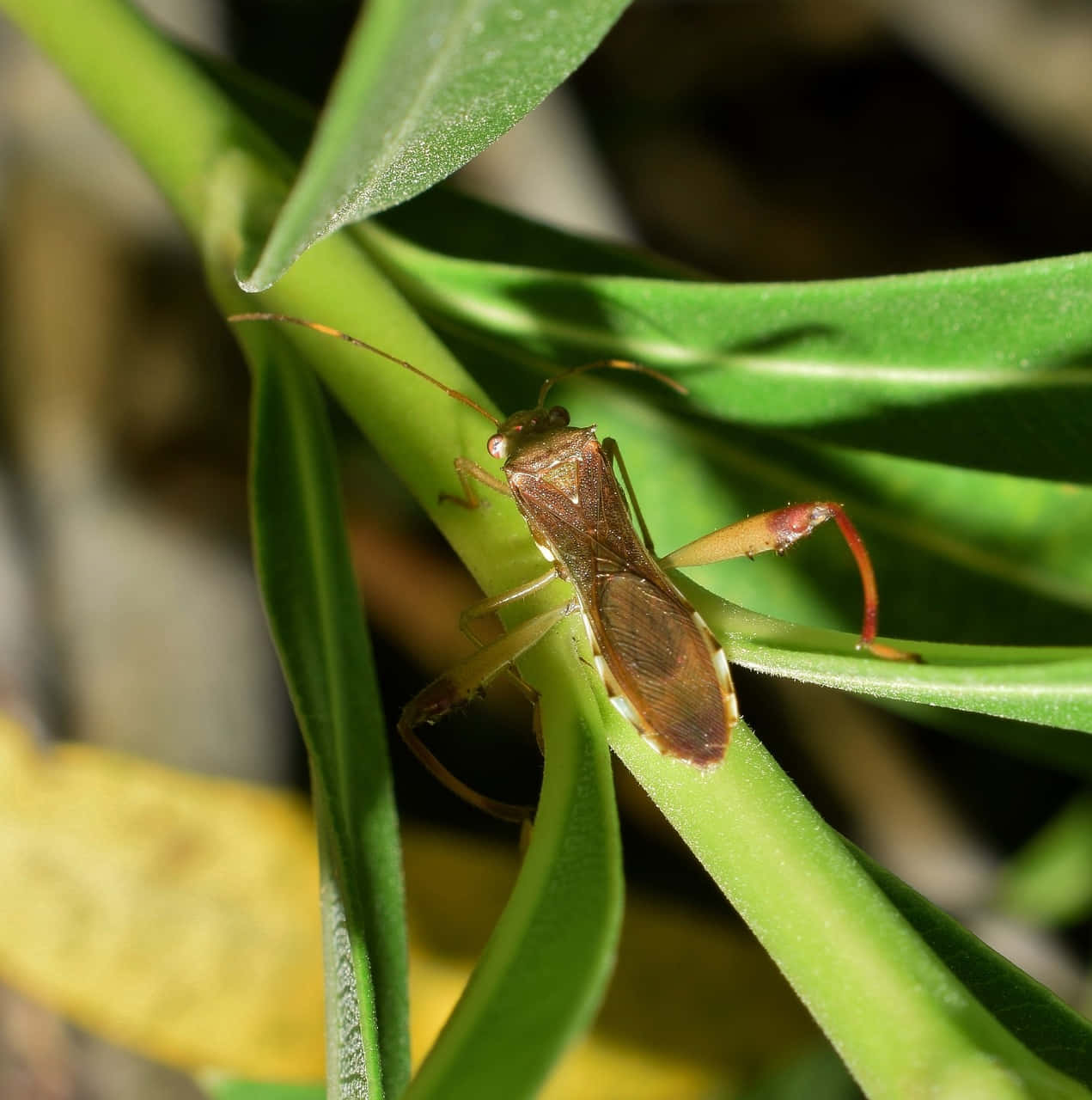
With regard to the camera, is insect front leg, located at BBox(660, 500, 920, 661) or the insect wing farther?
insect front leg, located at BBox(660, 500, 920, 661)

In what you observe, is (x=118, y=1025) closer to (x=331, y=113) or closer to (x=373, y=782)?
(x=373, y=782)

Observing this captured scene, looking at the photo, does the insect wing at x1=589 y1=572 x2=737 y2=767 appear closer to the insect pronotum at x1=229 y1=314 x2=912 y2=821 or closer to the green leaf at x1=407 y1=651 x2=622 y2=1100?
the insect pronotum at x1=229 y1=314 x2=912 y2=821

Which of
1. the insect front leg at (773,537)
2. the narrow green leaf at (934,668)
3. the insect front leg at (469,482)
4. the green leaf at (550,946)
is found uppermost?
the insect front leg at (773,537)

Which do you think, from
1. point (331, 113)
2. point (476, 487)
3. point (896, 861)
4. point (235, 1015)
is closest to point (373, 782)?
point (476, 487)

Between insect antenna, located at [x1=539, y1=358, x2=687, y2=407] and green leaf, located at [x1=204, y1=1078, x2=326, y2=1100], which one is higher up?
insect antenna, located at [x1=539, y1=358, x2=687, y2=407]

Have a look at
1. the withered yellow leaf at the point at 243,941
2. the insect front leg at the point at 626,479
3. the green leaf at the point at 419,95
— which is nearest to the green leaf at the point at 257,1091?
the withered yellow leaf at the point at 243,941

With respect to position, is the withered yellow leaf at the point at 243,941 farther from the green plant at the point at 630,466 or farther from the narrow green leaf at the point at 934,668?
the narrow green leaf at the point at 934,668

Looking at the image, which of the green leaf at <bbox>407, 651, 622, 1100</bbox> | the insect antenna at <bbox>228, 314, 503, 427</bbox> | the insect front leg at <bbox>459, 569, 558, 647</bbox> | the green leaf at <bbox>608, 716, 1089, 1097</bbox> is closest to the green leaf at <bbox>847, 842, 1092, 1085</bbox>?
the green leaf at <bbox>608, 716, 1089, 1097</bbox>
